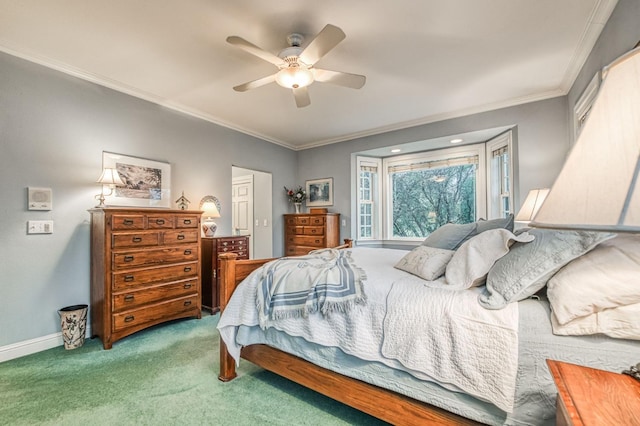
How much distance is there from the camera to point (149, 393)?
1.84 meters

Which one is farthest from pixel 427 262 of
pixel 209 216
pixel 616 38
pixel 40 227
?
pixel 40 227

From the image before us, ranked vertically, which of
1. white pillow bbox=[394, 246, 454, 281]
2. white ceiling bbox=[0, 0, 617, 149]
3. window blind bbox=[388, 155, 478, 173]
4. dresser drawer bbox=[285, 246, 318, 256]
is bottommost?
dresser drawer bbox=[285, 246, 318, 256]

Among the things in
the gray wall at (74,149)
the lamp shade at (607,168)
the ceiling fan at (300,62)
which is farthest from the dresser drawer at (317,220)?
the lamp shade at (607,168)

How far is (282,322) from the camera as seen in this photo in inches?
65.6

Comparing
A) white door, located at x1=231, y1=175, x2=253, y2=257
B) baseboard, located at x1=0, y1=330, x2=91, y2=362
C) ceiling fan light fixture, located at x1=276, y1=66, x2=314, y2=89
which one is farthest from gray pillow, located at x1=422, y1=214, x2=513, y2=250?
white door, located at x1=231, y1=175, x2=253, y2=257

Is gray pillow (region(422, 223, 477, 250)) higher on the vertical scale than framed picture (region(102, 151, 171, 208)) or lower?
lower

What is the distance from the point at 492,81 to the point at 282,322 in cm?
324

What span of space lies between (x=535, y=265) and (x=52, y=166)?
377cm

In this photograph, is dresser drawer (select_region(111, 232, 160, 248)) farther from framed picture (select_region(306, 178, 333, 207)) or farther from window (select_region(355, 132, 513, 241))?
window (select_region(355, 132, 513, 241))

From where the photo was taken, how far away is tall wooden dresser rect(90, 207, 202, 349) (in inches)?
99.8

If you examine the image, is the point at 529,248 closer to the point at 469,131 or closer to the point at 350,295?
the point at 350,295

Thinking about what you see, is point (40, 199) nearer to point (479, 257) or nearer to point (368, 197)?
point (479, 257)

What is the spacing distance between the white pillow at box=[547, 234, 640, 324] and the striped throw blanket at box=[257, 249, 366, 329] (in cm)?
83

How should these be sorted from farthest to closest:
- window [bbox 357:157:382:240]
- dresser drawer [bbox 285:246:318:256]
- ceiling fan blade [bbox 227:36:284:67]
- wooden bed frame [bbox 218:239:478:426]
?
window [bbox 357:157:382:240], dresser drawer [bbox 285:246:318:256], ceiling fan blade [bbox 227:36:284:67], wooden bed frame [bbox 218:239:478:426]
